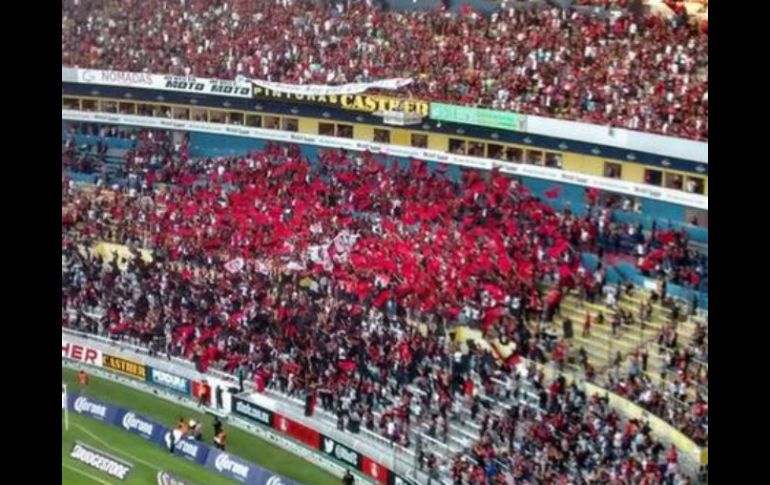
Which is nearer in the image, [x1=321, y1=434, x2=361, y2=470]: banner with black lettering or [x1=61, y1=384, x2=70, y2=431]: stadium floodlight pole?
[x1=321, y1=434, x2=361, y2=470]: banner with black lettering

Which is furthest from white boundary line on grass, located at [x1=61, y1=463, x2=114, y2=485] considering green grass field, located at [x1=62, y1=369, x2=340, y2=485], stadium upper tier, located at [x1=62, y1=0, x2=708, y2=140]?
stadium upper tier, located at [x1=62, y1=0, x2=708, y2=140]

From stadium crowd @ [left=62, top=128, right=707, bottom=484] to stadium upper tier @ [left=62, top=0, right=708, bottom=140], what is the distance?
0.55 meters

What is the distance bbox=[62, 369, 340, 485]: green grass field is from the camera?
9258 millimetres

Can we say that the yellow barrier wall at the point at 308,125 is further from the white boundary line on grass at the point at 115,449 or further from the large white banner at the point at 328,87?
the white boundary line on grass at the point at 115,449

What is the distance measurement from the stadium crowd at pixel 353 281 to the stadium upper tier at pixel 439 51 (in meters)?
0.55

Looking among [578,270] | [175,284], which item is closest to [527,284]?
[578,270]

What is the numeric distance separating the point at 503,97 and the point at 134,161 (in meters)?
3.34

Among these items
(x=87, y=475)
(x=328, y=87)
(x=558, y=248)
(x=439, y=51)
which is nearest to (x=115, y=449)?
(x=87, y=475)

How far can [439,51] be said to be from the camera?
854 centimetres

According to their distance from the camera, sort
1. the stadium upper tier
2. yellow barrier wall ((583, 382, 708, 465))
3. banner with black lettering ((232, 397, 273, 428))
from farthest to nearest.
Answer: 1. banner with black lettering ((232, 397, 273, 428))
2. the stadium upper tier
3. yellow barrier wall ((583, 382, 708, 465))

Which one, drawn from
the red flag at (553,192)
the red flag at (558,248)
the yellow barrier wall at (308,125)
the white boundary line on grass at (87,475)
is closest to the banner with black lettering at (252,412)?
the white boundary line on grass at (87,475)

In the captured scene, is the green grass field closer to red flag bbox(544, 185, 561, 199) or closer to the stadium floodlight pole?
the stadium floodlight pole

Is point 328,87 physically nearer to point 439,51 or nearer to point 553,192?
point 439,51
